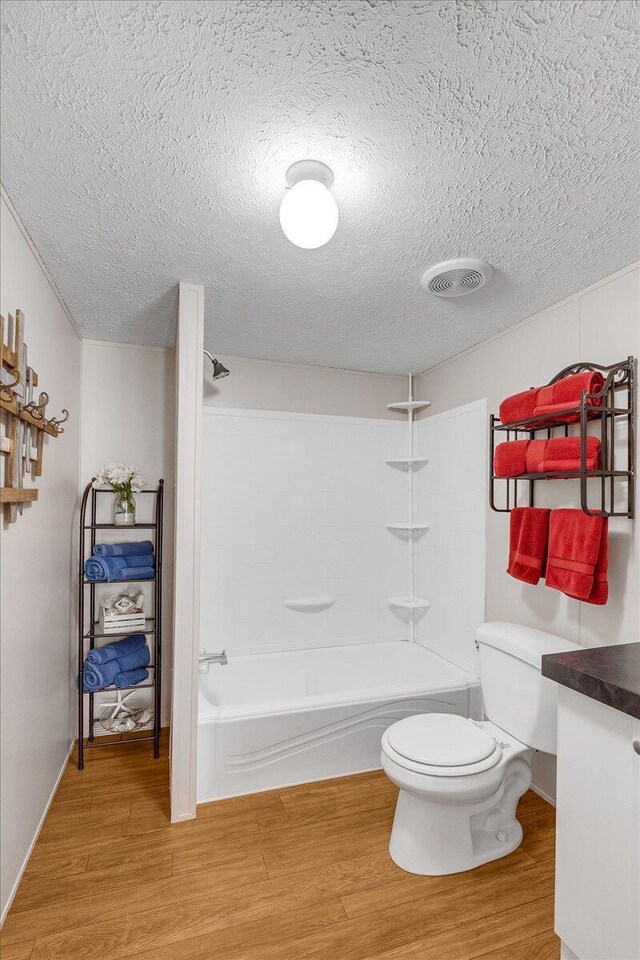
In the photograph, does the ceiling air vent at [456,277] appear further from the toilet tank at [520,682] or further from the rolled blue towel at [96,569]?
the rolled blue towel at [96,569]

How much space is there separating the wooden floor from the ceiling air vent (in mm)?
2255

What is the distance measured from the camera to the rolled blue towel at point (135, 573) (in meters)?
2.64

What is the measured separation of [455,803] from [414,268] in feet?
6.61

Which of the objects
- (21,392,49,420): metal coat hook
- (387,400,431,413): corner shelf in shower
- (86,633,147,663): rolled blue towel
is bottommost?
(86,633,147,663): rolled blue towel

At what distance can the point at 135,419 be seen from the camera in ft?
9.93

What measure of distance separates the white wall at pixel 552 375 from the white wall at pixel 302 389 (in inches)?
23.1

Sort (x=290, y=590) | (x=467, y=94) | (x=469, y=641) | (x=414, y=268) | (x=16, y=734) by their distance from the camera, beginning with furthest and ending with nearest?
(x=290, y=590) → (x=469, y=641) → (x=414, y=268) → (x=16, y=734) → (x=467, y=94)

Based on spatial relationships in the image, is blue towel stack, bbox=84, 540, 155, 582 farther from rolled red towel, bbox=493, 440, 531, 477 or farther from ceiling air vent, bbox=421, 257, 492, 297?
ceiling air vent, bbox=421, 257, 492, 297

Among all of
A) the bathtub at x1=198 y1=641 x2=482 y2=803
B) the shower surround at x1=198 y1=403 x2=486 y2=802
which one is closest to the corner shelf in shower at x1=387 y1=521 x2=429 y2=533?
the shower surround at x1=198 y1=403 x2=486 y2=802

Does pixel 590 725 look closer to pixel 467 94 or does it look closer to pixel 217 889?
pixel 217 889

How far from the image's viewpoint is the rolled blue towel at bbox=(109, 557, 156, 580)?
2639 millimetres

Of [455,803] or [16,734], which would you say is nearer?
[16,734]

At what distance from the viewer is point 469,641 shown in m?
2.95

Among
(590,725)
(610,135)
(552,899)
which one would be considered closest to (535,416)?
(610,135)
